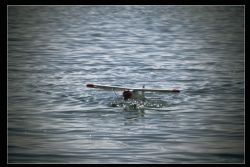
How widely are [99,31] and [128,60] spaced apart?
38635 mm

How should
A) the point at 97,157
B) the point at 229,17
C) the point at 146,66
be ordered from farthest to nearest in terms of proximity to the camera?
1. the point at 229,17
2. the point at 146,66
3. the point at 97,157

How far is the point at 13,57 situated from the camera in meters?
79.1

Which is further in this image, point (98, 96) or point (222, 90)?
point (222, 90)

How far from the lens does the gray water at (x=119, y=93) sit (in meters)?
39.7

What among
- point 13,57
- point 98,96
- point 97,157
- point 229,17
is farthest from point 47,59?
point 229,17

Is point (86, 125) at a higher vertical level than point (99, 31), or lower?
higher

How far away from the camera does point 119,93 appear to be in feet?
177

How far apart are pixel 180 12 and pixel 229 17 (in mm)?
24467

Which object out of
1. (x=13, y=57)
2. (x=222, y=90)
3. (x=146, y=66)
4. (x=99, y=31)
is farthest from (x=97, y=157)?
(x=99, y=31)

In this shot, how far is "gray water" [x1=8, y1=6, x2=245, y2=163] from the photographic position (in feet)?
130

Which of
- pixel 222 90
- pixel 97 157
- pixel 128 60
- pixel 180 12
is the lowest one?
pixel 180 12

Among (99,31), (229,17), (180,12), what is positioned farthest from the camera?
(180,12)

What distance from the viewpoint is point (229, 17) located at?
142 meters

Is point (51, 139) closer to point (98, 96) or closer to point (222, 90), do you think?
point (98, 96)
